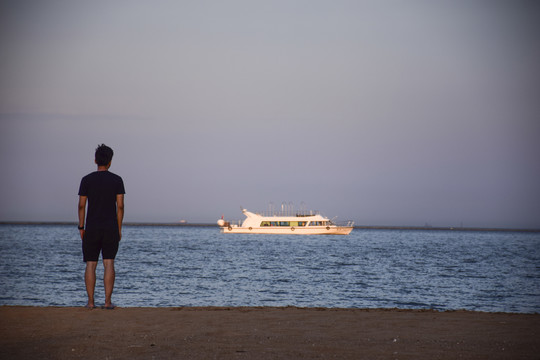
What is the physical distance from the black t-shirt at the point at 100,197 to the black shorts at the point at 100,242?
0.22ft

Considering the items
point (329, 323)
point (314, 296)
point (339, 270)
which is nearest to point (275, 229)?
point (339, 270)

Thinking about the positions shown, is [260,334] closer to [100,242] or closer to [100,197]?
[100,242]

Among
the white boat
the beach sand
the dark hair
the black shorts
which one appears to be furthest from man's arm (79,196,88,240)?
the white boat

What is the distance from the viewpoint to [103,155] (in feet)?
27.3

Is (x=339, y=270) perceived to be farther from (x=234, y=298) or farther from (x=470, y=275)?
(x=234, y=298)

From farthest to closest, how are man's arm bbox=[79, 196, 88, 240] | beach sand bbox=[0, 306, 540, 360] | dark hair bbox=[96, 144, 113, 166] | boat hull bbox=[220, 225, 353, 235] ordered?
boat hull bbox=[220, 225, 353, 235] → dark hair bbox=[96, 144, 113, 166] → man's arm bbox=[79, 196, 88, 240] → beach sand bbox=[0, 306, 540, 360]

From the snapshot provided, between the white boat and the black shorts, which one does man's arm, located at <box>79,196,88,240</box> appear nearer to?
the black shorts

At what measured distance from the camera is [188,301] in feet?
63.4

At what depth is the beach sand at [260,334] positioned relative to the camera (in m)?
5.98

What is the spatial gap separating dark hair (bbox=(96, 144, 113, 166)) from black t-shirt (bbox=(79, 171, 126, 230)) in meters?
0.18

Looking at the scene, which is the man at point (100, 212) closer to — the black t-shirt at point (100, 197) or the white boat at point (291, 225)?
the black t-shirt at point (100, 197)

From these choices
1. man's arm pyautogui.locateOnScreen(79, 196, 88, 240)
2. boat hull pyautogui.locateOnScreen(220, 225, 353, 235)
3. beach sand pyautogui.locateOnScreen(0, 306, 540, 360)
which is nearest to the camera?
beach sand pyautogui.locateOnScreen(0, 306, 540, 360)

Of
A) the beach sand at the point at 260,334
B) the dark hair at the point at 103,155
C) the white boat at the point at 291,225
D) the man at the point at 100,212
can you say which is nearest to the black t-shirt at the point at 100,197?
the man at the point at 100,212

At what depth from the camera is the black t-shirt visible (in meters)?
8.20
